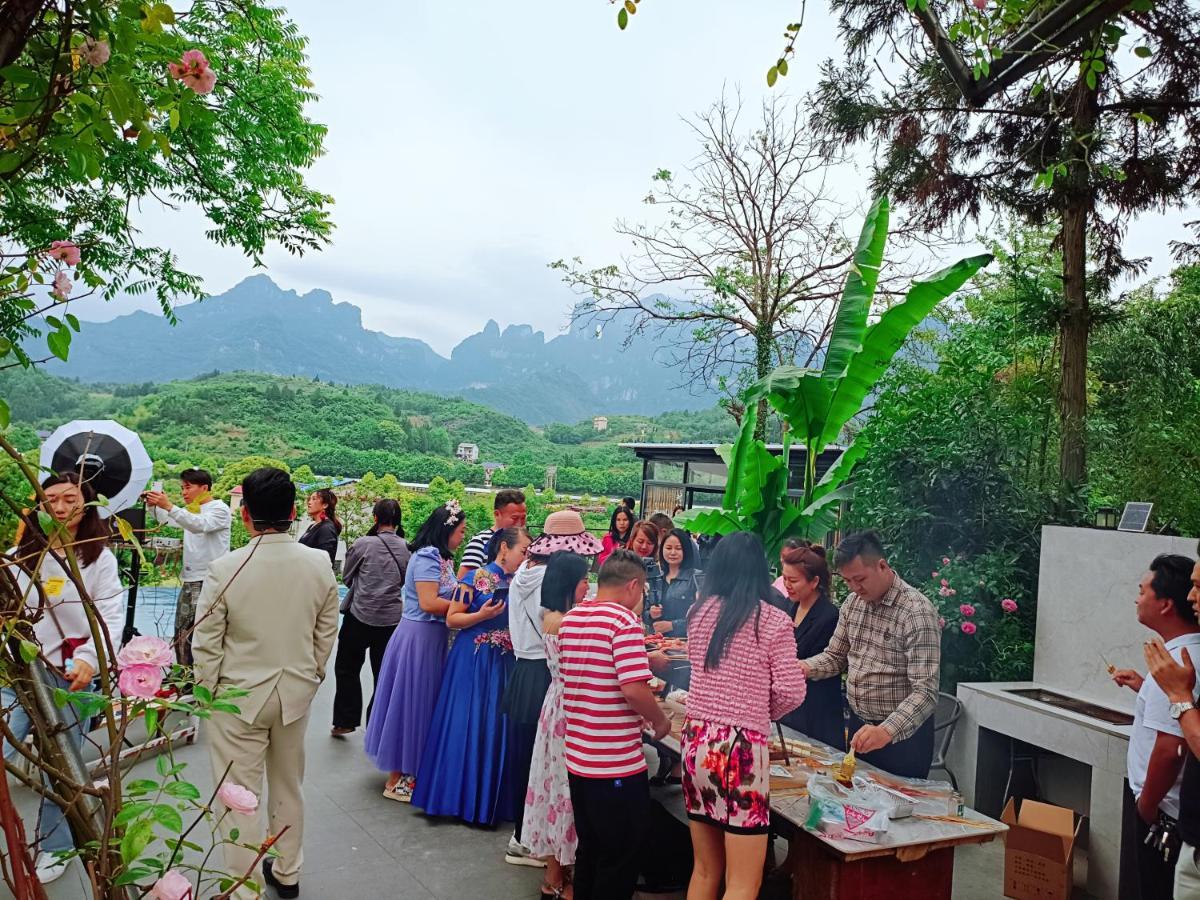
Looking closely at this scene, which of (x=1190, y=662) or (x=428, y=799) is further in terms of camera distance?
(x=428, y=799)

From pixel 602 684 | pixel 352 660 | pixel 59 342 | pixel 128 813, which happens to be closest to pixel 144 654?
pixel 128 813

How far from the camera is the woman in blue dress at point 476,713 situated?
4.18m

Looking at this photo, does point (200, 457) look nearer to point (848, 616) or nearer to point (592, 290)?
point (592, 290)

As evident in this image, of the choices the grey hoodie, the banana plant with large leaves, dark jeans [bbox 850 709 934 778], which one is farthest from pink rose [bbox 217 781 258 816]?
the banana plant with large leaves

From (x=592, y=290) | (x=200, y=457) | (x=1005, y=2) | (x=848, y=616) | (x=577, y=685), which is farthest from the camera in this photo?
(x=200, y=457)

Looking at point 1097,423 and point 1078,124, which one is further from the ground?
point 1078,124

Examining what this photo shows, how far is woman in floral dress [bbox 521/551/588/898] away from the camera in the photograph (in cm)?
346

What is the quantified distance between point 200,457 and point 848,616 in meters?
27.8

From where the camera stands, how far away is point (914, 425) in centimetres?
591

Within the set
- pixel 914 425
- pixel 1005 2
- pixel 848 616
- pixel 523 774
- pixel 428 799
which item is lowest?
pixel 428 799

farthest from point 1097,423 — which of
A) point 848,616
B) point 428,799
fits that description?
point 428,799

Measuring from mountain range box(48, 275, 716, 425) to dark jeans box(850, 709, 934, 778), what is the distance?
63484 millimetres

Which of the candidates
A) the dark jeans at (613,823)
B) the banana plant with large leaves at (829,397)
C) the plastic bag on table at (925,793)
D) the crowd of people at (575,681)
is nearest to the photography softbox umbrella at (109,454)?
the crowd of people at (575,681)

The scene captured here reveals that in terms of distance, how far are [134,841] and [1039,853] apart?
12.4ft
